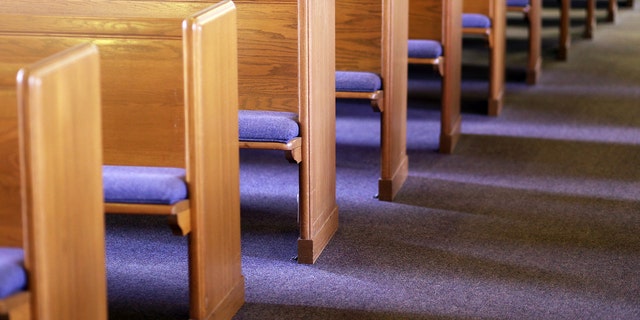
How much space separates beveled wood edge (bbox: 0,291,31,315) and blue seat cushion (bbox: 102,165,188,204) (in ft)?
2.08

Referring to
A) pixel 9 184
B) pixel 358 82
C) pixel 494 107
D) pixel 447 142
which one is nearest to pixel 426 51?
pixel 447 142

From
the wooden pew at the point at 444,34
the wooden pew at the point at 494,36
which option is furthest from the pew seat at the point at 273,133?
the wooden pew at the point at 494,36

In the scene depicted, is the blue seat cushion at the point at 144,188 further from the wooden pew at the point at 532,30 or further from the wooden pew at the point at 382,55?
the wooden pew at the point at 532,30

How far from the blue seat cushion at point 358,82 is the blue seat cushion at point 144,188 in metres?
1.60

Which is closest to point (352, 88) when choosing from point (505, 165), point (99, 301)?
point (505, 165)

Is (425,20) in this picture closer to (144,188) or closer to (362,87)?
(362,87)

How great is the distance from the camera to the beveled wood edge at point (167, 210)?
273 cm

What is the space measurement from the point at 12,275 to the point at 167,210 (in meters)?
0.65

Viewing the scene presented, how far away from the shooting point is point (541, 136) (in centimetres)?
554

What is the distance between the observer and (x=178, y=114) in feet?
10.1

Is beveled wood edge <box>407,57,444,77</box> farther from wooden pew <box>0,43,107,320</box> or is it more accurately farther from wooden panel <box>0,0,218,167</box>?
wooden pew <box>0,43,107,320</box>

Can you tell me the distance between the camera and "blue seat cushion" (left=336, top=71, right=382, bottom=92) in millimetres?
4270

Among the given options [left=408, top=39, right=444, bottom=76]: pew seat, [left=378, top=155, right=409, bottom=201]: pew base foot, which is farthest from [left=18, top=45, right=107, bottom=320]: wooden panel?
[left=408, top=39, right=444, bottom=76]: pew seat

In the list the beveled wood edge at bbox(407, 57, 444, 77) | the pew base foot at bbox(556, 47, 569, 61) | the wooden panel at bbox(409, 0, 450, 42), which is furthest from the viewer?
the pew base foot at bbox(556, 47, 569, 61)
